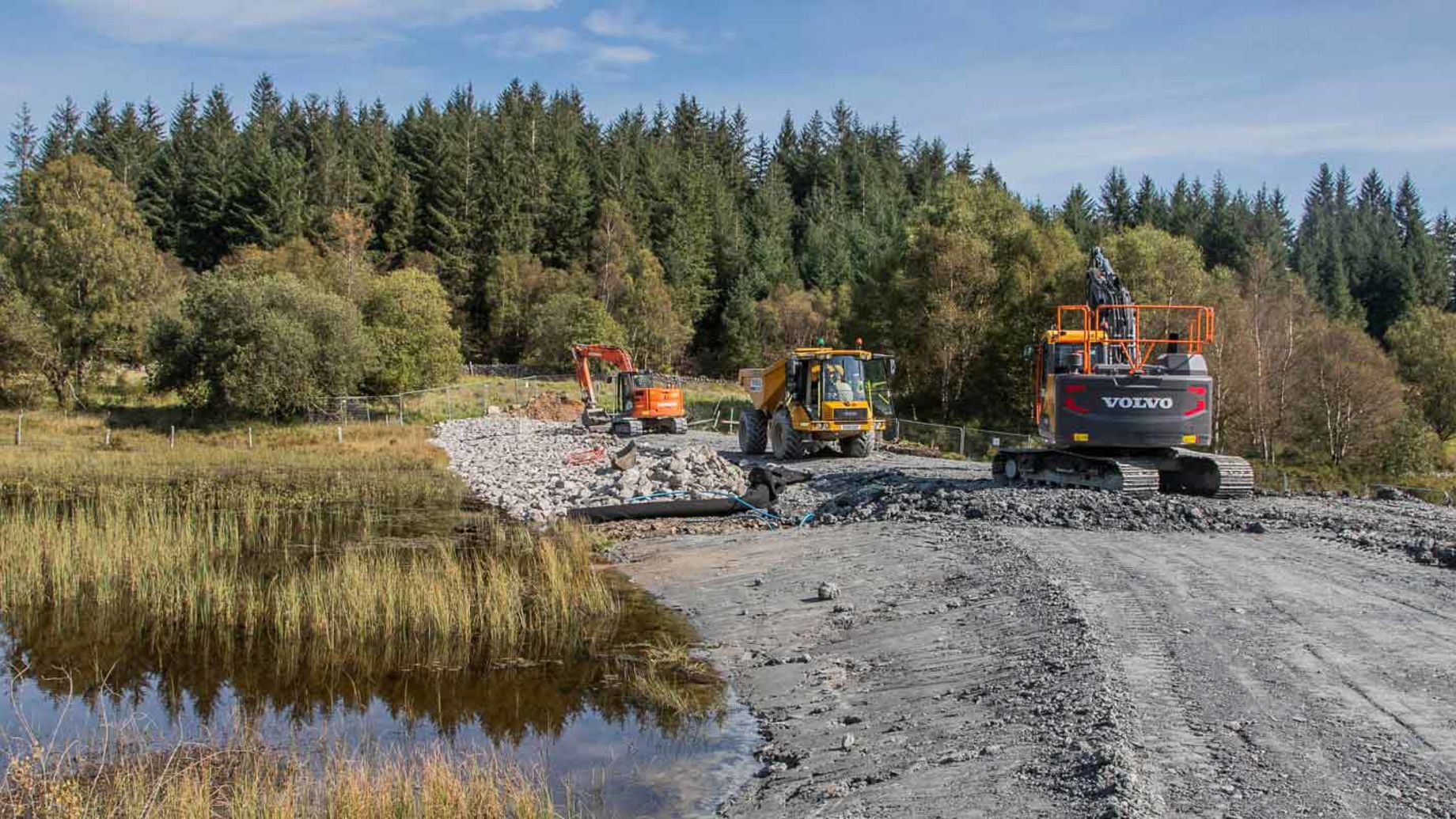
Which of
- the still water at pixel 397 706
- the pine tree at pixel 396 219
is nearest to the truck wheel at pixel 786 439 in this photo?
the still water at pixel 397 706

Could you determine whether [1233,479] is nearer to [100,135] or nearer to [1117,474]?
[1117,474]

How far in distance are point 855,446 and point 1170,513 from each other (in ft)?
36.8

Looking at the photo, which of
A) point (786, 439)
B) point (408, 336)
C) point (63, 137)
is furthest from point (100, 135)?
point (786, 439)

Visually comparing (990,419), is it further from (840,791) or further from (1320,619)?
(840,791)

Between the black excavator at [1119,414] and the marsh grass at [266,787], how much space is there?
36.8ft

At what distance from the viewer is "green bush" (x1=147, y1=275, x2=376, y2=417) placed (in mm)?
38406

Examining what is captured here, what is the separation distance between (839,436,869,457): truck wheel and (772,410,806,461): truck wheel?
99 centimetres

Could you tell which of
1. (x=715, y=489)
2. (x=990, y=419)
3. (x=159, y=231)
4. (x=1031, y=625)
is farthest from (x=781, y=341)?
(x=1031, y=625)

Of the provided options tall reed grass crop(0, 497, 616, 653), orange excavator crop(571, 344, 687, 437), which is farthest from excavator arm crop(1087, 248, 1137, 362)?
orange excavator crop(571, 344, 687, 437)

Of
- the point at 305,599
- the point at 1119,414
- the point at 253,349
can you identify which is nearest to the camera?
the point at 305,599

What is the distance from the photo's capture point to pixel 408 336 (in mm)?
47656

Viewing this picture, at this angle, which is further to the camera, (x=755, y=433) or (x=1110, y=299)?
(x=755, y=433)

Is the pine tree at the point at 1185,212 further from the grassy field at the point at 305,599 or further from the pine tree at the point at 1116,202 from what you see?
the grassy field at the point at 305,599

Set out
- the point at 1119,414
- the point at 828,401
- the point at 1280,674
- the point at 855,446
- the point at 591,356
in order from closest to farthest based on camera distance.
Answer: the point at 1280,674, the point at 1119,414, the point at 828,401, the point at 855,446, the point at 591,356
